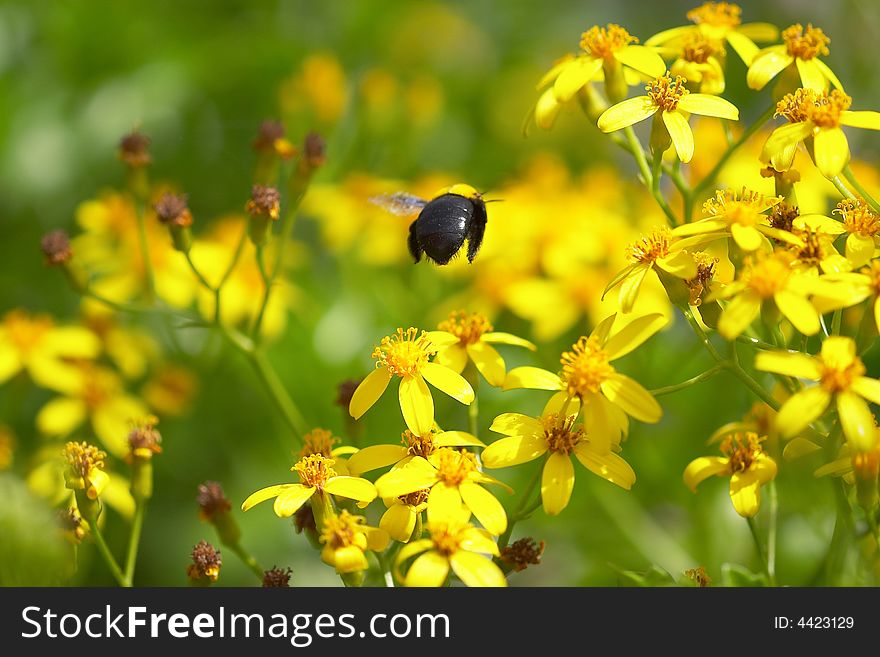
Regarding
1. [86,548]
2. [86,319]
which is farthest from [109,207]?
[86,548]

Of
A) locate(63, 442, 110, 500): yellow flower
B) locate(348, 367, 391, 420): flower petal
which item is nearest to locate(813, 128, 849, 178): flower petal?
locate(348, 367, 391, 420): flower petal

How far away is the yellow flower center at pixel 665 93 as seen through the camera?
4.11 feet

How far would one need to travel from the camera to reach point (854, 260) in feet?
3.57

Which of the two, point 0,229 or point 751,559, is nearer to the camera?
point 751,559

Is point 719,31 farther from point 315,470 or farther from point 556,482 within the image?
point 315,470

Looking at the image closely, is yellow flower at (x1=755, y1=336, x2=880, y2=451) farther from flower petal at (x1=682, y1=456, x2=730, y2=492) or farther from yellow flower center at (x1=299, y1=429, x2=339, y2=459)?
yellow flower center at (x1=299, y1=429, x2=339, y2=459)

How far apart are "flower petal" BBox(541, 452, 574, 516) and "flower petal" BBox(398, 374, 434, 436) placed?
0.45ft

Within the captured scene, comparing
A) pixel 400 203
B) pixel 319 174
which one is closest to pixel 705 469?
pixel 400 203

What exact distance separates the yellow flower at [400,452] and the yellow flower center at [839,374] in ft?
1.16

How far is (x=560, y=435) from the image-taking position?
1128mm

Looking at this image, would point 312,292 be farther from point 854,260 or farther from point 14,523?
point 854,260

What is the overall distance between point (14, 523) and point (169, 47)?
159 cm

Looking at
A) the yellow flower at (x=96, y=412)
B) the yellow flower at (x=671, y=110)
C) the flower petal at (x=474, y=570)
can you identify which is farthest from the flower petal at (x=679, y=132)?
the yellow flower at (x=96, y=412)

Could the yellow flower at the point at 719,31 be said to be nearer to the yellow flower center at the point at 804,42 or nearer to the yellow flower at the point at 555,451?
the yellow flower center at the point at 804,42
